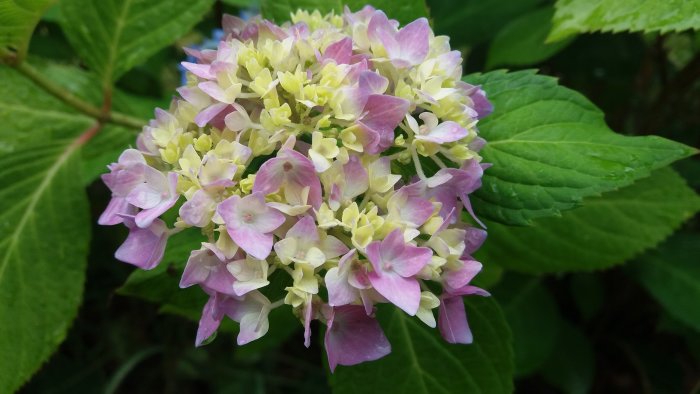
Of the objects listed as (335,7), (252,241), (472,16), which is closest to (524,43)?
(472,16)

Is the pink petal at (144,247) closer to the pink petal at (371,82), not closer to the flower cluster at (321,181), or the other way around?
the flower cluster at (321,181)

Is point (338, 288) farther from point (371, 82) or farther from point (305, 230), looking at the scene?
point (371, 82)

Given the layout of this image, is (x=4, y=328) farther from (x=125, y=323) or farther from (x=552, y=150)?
(x=552, y=150)

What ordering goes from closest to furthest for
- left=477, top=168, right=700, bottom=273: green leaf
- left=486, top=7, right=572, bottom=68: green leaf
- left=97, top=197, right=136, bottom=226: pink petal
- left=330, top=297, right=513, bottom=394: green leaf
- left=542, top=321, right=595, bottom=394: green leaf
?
left=97, top=197, right=136, bottom=226: pink petal, left=330, top=297, right=513, bottom=394: green leaf, left=477, top=168, right=700, bottom=273: green leaf, left=486, top=7, right=572, bottom=68: green leaf, left=542, top=321, right=595, bottom=394: green leaf

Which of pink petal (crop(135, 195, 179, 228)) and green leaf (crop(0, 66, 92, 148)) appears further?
green leaf (crop(0, 66, 92, 148))

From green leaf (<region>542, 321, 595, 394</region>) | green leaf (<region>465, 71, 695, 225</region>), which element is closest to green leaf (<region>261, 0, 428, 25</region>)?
green leaf (<region>465, 71, 695, 225</region>)

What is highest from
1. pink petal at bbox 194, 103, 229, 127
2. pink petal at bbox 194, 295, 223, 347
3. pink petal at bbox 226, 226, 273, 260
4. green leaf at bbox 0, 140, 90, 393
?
pink petal at bbox 194, 103, 229, 127

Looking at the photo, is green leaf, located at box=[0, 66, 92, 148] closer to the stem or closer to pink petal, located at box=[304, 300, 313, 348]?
the stem

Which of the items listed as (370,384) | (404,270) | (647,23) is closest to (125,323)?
(370,384)
